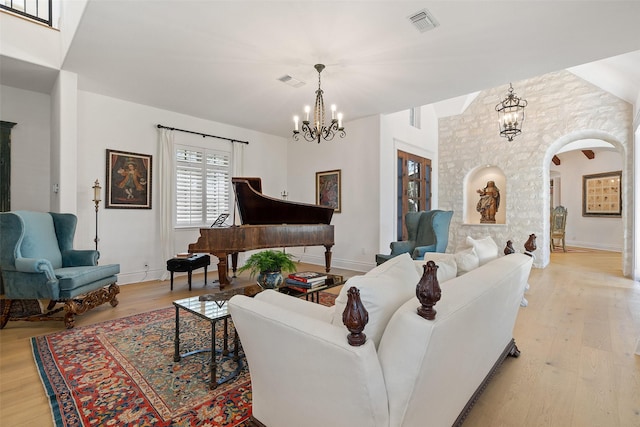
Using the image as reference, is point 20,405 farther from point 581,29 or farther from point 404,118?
point 404,118

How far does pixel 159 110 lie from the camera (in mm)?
5004

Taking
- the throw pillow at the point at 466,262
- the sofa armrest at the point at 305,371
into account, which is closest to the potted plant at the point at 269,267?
the sofa armrest at the point at 305,371

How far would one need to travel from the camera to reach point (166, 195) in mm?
4973

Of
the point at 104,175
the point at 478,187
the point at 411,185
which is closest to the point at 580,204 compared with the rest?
the point at 478,187

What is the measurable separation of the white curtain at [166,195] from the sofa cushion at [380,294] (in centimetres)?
453

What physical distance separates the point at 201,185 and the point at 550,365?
208 inches

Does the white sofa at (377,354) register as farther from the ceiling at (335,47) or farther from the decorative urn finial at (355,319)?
the ceiling at (335,47)

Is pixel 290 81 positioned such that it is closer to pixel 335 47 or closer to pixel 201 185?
pixel 335 47

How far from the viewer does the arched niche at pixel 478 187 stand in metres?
6.80

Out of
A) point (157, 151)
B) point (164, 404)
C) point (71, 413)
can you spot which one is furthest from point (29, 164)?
point (164, 404)

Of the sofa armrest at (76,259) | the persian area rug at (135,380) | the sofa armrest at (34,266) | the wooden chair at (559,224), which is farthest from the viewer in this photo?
the wooden chair at (559,224)

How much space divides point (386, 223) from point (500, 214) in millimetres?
3106

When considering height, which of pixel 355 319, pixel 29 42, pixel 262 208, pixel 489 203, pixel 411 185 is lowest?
pixel 355 319

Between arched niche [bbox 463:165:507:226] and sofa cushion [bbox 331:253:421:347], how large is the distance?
649 cm
